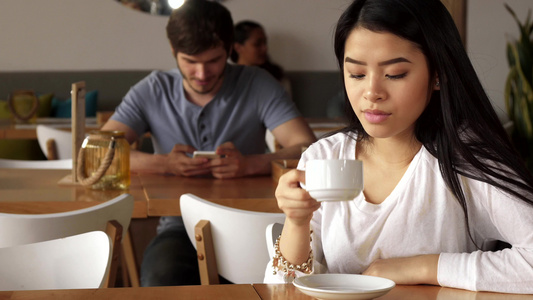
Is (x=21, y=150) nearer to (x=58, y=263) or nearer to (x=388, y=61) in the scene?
(x=58, y=263)

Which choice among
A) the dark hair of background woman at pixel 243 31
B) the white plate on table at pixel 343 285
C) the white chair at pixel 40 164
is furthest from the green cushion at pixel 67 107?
the white plate on table at pixel 343 285

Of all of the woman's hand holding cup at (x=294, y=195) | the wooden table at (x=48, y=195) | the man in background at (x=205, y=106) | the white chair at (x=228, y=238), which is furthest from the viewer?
the man in background at (x=205, y=106)

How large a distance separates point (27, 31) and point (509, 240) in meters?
5.40

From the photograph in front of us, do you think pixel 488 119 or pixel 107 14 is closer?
pixel 488 119

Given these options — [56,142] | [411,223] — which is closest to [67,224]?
[411,223]

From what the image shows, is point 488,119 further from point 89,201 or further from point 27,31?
point 27,31

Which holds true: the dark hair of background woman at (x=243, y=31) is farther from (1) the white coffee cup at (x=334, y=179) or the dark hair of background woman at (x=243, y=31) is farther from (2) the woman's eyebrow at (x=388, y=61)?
(1) the white coffee cup at (x=334, y=179)

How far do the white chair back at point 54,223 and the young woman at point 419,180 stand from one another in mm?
482

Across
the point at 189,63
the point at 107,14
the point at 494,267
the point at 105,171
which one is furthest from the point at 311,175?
the point at 107,14

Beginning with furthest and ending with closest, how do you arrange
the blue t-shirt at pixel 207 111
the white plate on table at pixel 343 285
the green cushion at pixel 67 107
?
the green cushion at pixel 67 107
the blue t-shirt at pixel 207 111
the white plate on table at pixel 343 285

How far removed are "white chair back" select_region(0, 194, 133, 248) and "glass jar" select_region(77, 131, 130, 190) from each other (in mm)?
421

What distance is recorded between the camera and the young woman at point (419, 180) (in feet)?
3.69

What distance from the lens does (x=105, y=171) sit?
79.0 inches

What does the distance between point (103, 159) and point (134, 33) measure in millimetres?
4171
